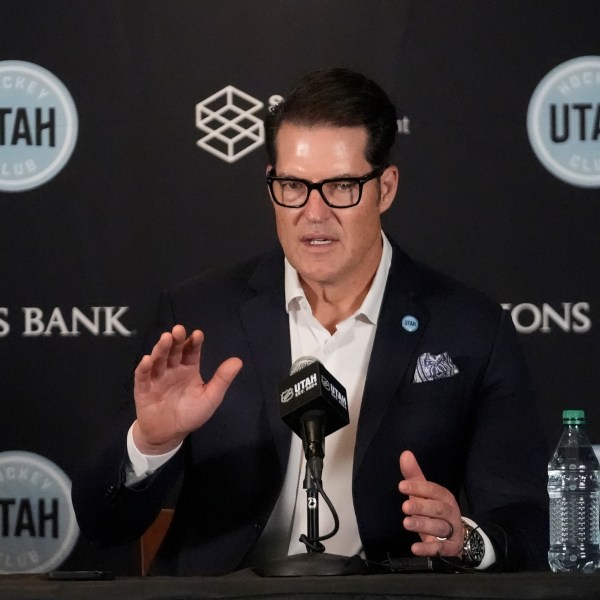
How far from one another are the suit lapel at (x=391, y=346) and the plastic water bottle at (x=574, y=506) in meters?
0.40

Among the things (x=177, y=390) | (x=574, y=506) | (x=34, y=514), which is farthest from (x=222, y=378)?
(x=34, y=514)

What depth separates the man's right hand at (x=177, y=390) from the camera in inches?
92.4

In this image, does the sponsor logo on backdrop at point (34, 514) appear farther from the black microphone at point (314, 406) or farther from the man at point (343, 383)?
the black microphone at point (314, 406)

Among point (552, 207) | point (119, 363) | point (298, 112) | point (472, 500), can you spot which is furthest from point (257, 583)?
point (552, 207)

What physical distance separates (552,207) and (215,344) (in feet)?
3.40

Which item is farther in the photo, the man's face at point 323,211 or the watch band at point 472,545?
the man's face at point 323,211

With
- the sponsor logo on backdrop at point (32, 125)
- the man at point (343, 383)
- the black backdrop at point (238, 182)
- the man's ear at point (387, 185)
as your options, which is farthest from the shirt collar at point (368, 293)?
the sponsor logo on backdrop at point (32, 125)

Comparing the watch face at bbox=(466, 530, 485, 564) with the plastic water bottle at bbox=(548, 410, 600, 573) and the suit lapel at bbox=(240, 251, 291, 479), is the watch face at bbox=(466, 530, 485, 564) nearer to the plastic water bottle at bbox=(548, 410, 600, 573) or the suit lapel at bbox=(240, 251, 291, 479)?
the plastic water bottle at bbox=(548, 410, 600, 573)

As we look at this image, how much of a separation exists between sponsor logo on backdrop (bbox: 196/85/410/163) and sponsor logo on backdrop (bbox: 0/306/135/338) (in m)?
0.48

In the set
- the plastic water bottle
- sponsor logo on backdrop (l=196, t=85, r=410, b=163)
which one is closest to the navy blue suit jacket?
the plastic water bottle

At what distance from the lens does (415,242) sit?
342 cm

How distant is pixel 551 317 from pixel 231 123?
0.97 m

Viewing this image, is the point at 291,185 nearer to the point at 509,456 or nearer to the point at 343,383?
the point at 343,383

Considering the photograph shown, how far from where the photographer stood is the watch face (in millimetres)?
Result: 2297
